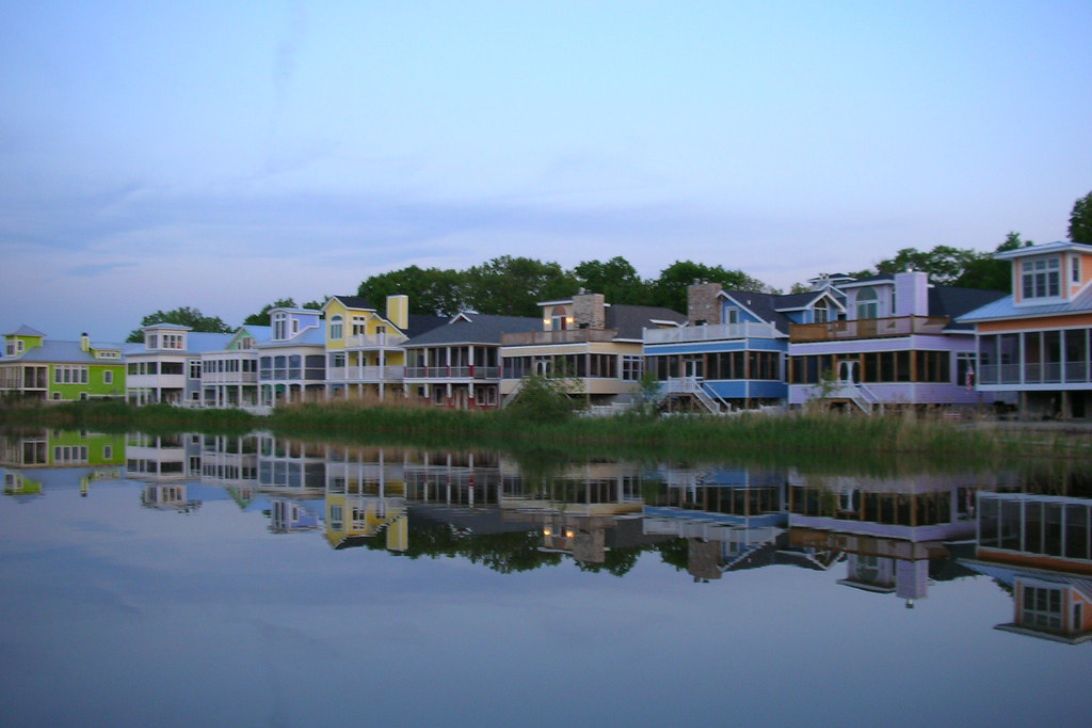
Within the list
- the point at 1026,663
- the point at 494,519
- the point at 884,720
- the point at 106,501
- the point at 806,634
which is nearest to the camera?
the point at 884,720

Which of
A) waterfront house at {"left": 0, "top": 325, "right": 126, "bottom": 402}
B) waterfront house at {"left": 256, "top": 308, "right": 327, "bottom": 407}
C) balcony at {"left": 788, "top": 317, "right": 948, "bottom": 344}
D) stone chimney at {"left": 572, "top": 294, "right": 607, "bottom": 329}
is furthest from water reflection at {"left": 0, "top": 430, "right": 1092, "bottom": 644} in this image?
waterfront house at {"left": 0, "top": 325, "right": 126, "bottom": 402}

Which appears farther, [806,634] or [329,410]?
[329,410]

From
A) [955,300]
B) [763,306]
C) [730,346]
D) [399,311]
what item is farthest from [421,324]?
[955,300]

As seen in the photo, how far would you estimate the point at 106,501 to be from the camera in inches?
961

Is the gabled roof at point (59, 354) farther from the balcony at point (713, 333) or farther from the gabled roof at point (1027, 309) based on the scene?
the gabled roof at point (1027, 309)

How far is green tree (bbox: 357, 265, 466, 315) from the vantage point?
89.4 m

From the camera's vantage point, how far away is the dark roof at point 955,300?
147 ft

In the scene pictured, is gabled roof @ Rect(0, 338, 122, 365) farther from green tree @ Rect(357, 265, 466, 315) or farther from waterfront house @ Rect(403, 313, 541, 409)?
waterfront house @ Rect(403, 313, 541, 409)

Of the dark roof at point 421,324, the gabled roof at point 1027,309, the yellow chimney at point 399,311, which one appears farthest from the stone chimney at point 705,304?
the yellow chimney at point 399,311

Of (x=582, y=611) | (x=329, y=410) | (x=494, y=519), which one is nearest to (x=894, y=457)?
(x=494, y=519)

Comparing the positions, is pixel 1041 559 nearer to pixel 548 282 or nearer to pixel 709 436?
pixel 709 436

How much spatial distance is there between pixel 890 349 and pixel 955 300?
5.40m

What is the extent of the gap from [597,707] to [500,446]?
33.0 metres

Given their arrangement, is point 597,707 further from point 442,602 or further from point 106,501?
point 106,501
